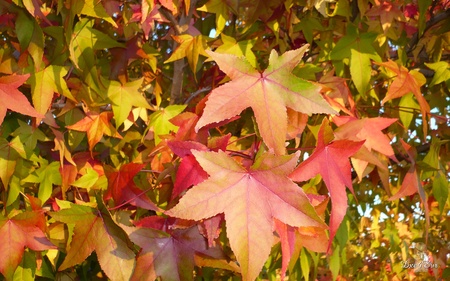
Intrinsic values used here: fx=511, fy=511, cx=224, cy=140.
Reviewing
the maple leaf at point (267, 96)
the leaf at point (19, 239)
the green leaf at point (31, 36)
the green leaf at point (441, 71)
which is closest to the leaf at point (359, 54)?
the green leaf at point (441, 71)

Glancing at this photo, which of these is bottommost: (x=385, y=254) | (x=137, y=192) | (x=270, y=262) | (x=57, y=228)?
(x=385, y=254)

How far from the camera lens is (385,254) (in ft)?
8.78

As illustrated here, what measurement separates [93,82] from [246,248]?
29.8 inches

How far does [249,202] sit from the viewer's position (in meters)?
0.76

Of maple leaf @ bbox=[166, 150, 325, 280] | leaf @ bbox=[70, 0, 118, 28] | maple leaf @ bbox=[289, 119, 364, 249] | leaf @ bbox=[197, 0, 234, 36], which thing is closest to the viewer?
maple leaf @ bbox=[166, 150, 325, 280]

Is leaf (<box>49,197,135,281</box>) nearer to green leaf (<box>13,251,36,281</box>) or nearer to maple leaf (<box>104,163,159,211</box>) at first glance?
maple leaf (<box>104,163,159,211</box>)

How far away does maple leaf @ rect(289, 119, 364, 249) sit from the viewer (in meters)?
0.84

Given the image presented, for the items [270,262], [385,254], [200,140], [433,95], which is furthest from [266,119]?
[385,254]

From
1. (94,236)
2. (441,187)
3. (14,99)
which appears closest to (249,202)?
(94,236)

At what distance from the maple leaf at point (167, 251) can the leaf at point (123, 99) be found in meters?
0.40

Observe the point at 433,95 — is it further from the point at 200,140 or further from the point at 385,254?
the point at 200,140

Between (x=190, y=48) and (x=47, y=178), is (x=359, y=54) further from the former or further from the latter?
(x=47, y=178)

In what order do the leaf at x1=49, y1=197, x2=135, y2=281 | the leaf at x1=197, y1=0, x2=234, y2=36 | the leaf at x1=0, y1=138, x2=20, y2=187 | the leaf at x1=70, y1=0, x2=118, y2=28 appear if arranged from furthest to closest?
the leaf at x1=197, y1=0, x2=234, y2=36
the leaf at x1=0, y1=138, x2=20, y2=187
the leaf at x1=70, y1=0, x2=118, y2=28
the leaf at x1=49, y1=197, x2=135, y2=281

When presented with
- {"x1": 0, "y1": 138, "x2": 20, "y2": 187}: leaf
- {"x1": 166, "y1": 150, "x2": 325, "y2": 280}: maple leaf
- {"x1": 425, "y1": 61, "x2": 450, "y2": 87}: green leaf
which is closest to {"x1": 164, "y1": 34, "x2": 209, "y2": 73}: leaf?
{"x1": 0, "y1": 138, "x2": 20, "y2": 187}: leaf
